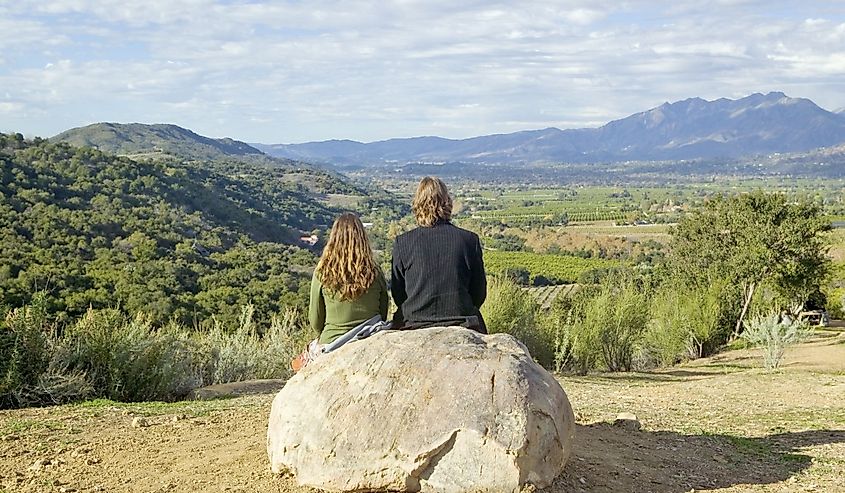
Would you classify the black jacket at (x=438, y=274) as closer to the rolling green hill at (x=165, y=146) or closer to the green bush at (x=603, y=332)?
the green bush at (x=603, y=332)

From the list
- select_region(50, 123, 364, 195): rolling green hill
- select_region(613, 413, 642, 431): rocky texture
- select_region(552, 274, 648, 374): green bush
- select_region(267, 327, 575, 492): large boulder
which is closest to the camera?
select_region(267, 327, 575, 492): large boulder

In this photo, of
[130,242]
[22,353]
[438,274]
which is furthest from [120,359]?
[130,242]

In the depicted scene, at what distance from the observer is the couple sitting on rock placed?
20.1 feet

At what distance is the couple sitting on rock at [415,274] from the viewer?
6.14m

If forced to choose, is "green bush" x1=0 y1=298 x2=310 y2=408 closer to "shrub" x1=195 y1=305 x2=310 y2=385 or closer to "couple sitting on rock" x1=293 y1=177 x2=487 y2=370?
"shrub" x1=195 y1=305 x2=310 y2=385

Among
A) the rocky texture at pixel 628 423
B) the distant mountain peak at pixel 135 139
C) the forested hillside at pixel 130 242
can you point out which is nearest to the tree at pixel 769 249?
the forested hillside at pixel 130 242

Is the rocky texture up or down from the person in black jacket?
down

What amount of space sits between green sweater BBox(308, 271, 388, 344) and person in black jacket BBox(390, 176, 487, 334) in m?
0.21

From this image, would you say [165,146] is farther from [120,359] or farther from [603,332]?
[120,359]

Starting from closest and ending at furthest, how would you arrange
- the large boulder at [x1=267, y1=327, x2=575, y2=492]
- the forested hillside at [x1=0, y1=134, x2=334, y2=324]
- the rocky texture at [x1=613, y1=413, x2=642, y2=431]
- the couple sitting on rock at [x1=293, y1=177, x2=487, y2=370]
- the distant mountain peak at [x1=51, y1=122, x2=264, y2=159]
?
the large boulder at [x1=267, y1=327, x2=575, y2=492] < the couple sitting on rock at [x1=293, y1=177, x2=487, y2=370] < the rocky texture at [x1=613, y1=413, x2=642, y2=431] < the forested hillside at [x1=0, y1=134, x2=334, y2=324] < the distant mountain peak at [x1=51, y1=122, x2=264, y2=159]

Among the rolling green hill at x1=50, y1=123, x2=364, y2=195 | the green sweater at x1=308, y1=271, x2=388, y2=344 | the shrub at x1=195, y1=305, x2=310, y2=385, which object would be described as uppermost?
the rolling green hill at x1=50, y1=123, x2=364, y2=195

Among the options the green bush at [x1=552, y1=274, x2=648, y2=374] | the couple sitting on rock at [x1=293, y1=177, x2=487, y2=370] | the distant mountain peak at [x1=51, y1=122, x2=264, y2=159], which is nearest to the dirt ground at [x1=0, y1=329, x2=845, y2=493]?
the couple sitting on rock at [x1=293, y1=177, x2=487, y2=370]

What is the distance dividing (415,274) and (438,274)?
187mm

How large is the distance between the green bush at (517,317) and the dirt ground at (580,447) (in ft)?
18.0
